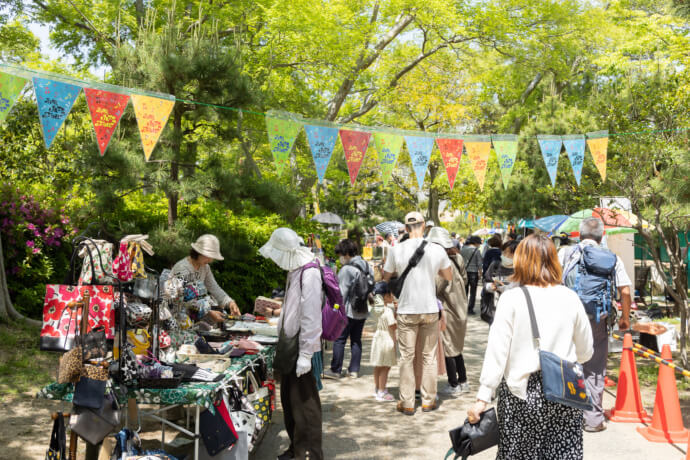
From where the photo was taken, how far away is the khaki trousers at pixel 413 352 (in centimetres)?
552

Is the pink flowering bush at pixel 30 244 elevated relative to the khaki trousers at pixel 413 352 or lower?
elevated

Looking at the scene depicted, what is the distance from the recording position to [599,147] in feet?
25.8

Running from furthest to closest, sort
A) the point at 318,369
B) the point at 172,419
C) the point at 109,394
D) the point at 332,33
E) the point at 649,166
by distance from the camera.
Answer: the point at 332,33, the point at 649,166, the point at 172,419, the point at 318,369, the point at 109,394

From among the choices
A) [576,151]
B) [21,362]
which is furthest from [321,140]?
[21,362]

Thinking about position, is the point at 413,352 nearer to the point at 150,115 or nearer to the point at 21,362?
the point at 150,115

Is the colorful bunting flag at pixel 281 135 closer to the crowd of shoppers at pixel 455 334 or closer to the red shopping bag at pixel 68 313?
the crowd of shoppers at pixel 455 334

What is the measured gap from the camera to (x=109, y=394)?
10.7 feet

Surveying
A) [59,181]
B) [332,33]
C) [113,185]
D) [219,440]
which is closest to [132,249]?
[219,440]

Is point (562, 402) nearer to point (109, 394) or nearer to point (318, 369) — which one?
point (318, 369)

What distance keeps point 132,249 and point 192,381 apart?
97cm

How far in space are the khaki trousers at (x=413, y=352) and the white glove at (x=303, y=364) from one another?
5.65 ft

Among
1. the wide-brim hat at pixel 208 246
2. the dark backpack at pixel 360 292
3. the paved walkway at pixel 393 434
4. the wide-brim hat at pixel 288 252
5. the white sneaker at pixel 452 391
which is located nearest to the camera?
the wide-brim hat at pixel 288 252

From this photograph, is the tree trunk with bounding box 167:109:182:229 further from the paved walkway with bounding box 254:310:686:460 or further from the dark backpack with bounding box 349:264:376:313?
the paved walkway with bounding box 254:310:686:460

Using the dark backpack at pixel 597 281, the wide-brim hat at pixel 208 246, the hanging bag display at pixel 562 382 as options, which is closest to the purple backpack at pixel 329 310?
the wide-brim hat at pixel 208 246
